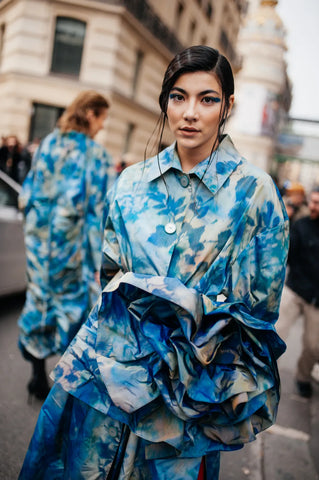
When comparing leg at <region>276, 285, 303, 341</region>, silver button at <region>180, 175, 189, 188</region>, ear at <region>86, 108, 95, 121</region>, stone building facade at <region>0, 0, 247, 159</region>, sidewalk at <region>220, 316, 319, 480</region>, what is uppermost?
stone building facade at <region>0, 0, 247, 159</region>

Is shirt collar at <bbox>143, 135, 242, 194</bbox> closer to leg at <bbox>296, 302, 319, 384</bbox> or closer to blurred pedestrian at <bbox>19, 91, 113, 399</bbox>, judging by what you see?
blurred pedestrian at <bbox>19, 91, 113, 399</bbox>

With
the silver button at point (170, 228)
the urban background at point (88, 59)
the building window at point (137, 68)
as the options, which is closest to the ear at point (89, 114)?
the silver button at point (170, 228)

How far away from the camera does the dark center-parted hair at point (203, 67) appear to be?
1.62m

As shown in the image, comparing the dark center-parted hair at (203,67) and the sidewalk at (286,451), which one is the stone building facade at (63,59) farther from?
the dark center-parted hair at (203,67)

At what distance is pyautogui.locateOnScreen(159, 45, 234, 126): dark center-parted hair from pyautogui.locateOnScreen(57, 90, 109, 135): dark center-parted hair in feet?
5.49

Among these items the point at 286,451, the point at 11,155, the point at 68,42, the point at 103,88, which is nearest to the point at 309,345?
the point at 286,451

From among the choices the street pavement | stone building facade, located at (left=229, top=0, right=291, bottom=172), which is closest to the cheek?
the street pavement

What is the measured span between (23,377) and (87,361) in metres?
2.24

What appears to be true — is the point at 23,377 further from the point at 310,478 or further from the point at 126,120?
the point at 126,120

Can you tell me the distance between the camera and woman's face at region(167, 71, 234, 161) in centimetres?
164

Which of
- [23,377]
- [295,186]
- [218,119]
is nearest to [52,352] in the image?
[23,377]

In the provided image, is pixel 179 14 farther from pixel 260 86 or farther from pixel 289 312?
pixel 260 86

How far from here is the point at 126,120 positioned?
1772 centimetres

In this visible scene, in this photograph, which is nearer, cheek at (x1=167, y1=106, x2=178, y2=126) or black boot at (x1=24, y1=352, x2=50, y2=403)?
cheek at (x1=167, y1=106, x2=178, y2=126)
